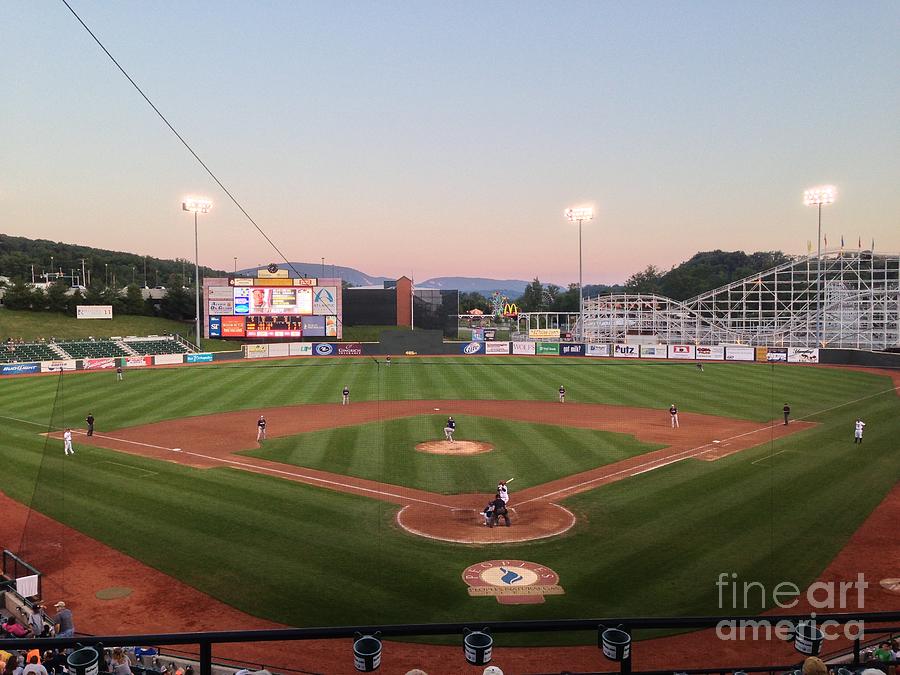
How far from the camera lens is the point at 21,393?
3609cm

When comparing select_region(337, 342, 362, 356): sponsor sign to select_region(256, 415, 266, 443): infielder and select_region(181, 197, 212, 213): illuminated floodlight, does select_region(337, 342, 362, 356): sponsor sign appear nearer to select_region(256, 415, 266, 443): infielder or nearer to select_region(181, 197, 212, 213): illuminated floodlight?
select_region(181, 197, 212, 213): illuminated floodlight

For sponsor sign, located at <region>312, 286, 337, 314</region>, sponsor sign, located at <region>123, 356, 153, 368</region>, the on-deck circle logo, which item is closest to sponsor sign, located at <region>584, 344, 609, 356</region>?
sponsor sign, located at <region>312, 286, 337, 314</region>

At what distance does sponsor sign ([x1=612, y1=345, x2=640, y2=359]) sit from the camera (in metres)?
58.9

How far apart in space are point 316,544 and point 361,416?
643 inches

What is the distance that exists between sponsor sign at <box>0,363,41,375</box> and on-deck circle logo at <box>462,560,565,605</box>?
43.3 m

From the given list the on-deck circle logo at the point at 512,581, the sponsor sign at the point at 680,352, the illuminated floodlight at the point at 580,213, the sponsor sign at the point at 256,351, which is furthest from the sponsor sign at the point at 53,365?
the sponsor sign at the point at 680,352

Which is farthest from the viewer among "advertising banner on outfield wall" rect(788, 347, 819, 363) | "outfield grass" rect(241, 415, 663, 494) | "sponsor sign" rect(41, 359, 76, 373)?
"advertising banner on outfield wall" rect(788, 347, 819, 363)

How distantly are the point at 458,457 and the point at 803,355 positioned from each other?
40.4 meters

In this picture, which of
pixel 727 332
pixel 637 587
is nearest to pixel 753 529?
pixel 637 587

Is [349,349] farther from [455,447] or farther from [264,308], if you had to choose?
[455,447]

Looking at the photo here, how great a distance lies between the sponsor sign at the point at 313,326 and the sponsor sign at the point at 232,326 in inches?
222

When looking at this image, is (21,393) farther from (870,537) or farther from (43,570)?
(870,537)

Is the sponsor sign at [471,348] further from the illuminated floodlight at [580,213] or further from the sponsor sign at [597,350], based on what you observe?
the illuminated floodlight at [580,213]

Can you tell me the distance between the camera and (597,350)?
60.7 m
